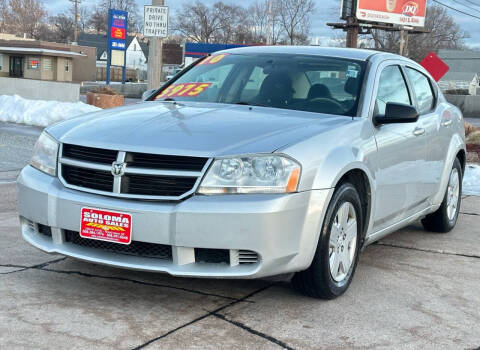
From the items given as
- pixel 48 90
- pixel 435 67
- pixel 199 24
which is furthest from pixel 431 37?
pixel 435 67

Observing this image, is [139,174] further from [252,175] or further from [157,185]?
[252,175]

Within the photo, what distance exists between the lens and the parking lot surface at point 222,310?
3684 mm

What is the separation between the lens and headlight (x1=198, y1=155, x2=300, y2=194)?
3.86 meters

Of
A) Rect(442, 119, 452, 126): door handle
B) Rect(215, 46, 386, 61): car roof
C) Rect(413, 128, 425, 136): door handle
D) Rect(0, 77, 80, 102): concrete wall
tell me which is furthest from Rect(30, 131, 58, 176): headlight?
Rect(0, 77, 80, 102): concrete wall

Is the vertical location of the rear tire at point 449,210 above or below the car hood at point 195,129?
below

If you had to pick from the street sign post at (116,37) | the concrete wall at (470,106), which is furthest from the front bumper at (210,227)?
the street sign post at (116,37)

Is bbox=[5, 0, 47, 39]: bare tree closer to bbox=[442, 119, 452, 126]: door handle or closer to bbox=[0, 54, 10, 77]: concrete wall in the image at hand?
bbox=[0, 54, 10, 77]: concrete wall

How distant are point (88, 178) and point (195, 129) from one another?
669 millimetres

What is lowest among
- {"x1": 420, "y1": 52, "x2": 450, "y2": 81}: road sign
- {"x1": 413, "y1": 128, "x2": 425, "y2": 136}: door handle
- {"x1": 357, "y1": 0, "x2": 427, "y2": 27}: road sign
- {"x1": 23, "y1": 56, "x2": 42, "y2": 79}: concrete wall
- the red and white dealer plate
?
{"x1": 23, "y1": 56, "x2": 42, "y2": 79}: concrete wall

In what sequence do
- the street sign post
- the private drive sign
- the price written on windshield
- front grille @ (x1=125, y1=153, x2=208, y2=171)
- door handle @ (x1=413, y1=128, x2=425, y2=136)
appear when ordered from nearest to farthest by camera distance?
front grille @ (x1=125, y1=153, x2=208, y2=171) < the price written on windshield < door handle @ (x1=413, y1=128, x2=425, y2=136) < the private drive sign < the street sign post

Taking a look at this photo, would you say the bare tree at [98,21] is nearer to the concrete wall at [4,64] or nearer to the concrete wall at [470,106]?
the concrete wall at [4,64]

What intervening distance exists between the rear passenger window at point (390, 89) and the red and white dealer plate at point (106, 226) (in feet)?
6.75

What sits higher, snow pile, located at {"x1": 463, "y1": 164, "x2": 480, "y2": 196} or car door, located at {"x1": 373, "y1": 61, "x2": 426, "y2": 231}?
car door, located at {"x1": 373, "y1": 61, "x2": 426, "y2": 231}

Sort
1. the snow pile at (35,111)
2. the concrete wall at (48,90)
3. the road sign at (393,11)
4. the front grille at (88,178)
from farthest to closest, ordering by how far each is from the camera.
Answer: the road sign at (393,11) < the concrete wall at (48,90) < the snow pile at (35,111) < the front grille at (88,178)
